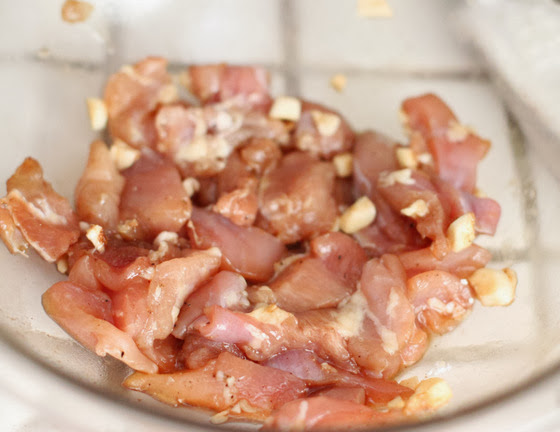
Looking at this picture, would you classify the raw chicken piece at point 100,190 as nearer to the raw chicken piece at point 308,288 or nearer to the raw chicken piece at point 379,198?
Result: the raw chicken piece at point 308,288

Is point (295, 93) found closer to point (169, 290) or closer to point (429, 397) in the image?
point (169, 290)

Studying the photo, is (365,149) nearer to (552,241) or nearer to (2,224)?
(552,241)

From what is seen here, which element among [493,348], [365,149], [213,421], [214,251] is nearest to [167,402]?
[213,421]

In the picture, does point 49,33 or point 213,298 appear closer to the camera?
point 213,298

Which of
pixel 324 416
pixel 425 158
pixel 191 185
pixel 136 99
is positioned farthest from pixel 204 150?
pixel 324 416

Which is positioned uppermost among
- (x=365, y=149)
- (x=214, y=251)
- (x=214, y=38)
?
(x=214, y=38)

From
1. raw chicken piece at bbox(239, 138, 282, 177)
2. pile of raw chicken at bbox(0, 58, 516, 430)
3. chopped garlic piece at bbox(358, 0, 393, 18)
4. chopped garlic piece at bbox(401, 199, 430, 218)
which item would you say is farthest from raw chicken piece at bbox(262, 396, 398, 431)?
chopped garlic piece at bbox(358, 0, 393, 18)

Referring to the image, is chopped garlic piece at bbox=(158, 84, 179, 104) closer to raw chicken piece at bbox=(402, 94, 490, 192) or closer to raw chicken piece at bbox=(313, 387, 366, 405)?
raw chicken piece at bbox=(402, 94, 490, 192)
